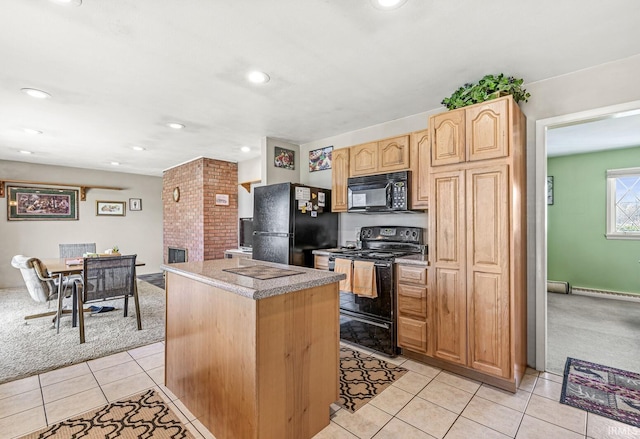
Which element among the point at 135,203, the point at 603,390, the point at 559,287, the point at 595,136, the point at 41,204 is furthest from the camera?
the point at 135,203

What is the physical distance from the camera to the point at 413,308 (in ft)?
8.87

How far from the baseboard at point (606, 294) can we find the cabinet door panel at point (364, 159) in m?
4.42

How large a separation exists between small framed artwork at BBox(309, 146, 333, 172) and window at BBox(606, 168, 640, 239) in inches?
176

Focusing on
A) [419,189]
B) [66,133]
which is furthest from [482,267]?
[66,133]

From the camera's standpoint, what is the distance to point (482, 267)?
2314 mm

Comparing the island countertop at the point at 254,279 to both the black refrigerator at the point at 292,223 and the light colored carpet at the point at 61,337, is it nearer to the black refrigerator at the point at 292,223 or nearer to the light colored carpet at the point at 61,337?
the black refrigerator at the point at 292,223

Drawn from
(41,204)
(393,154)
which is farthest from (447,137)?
(41,204)

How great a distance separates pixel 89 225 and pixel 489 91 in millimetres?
7675

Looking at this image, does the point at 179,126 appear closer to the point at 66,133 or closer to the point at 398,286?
the point at 66,133

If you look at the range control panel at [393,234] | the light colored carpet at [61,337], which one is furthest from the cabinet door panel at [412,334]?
the light colored carpet at [61,337]

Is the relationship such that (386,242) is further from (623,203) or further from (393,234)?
(623,203)

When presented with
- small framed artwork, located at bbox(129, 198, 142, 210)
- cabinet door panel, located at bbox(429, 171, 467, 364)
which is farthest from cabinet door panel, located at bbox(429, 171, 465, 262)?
small framed artwork, located at bbox(129, 198, 142, 210)

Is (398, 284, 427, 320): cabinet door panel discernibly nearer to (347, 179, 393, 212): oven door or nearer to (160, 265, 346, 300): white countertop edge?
(347, 179, 393, 212): oven door

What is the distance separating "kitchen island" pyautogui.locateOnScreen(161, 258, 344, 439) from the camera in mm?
1508
